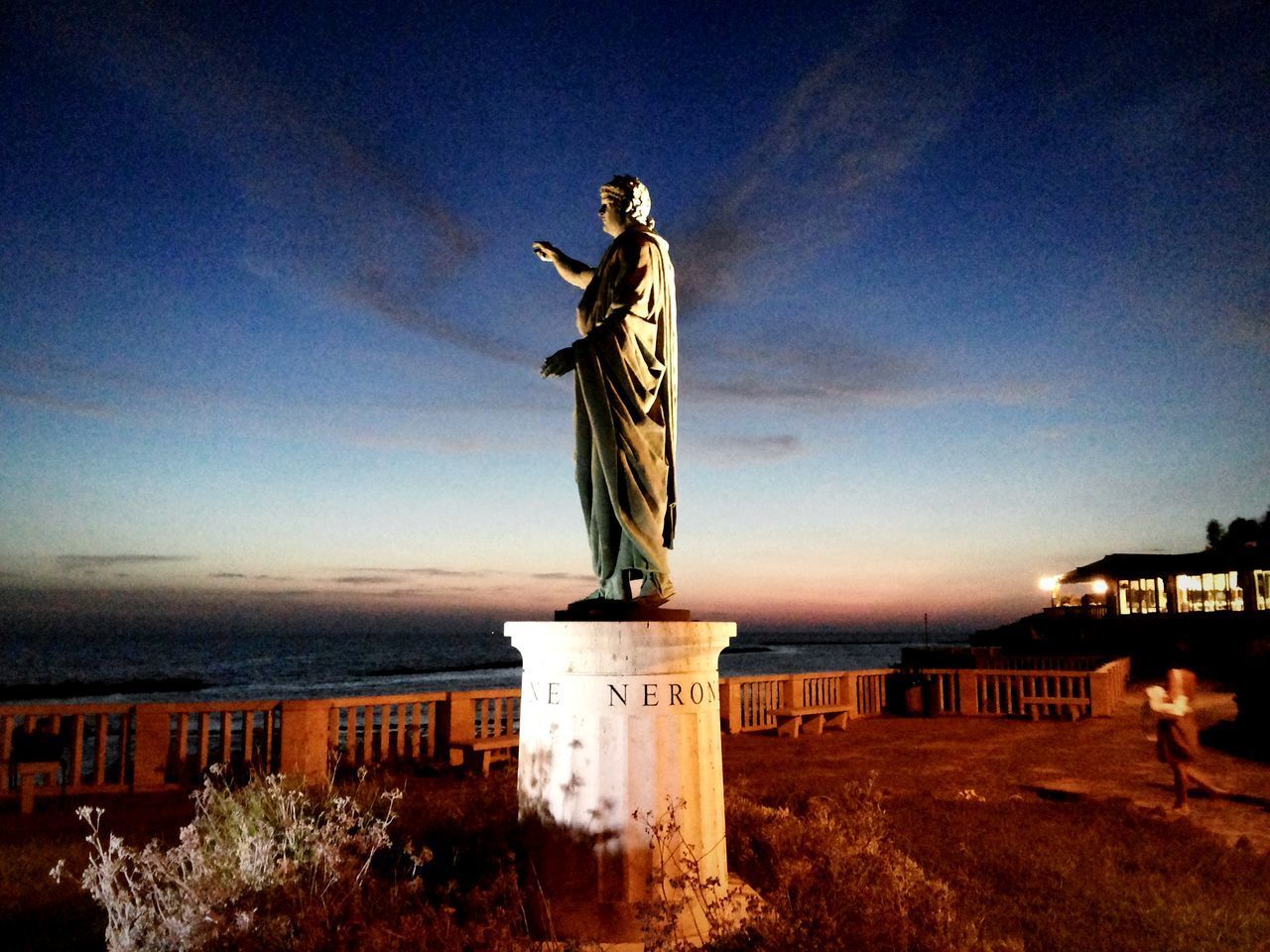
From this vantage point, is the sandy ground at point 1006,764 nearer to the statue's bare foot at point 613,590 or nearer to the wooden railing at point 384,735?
the wooden railing at point 384,735

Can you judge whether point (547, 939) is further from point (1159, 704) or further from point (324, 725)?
point (1159, 704)

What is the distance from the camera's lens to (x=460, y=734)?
9961 millimetres

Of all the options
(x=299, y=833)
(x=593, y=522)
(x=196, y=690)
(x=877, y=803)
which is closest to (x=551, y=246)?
(x=593, y=522)

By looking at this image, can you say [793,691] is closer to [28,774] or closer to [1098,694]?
[1098,694]

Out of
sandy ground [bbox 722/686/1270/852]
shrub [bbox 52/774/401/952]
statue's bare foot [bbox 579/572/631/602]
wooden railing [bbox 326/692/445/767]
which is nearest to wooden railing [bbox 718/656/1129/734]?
sandy ground [bbox 722/686/1270/852]

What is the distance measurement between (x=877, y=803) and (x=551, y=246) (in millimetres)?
4689

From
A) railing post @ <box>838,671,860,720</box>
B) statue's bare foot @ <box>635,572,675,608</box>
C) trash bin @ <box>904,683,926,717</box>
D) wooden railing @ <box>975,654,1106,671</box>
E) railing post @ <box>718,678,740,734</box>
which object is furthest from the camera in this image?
wooden railing @ <box>975,654,1106,671</box>

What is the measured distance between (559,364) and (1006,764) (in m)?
8.41

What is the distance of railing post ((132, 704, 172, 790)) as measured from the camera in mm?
8406

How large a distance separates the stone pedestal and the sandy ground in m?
4.27

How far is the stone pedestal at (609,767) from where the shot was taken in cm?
380

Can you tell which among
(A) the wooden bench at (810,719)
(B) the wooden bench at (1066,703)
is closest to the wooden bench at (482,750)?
(A) the wooden bench at (810,719)

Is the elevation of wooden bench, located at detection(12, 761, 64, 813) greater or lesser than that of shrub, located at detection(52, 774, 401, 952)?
lesser

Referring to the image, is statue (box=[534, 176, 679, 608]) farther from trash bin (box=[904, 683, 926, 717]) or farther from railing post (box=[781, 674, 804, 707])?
trash bin (box=[904, 683, 926, 717])
